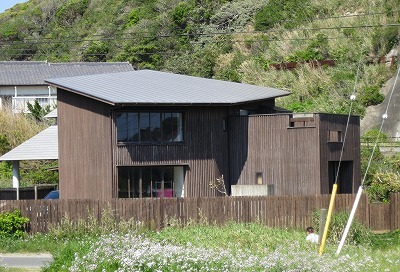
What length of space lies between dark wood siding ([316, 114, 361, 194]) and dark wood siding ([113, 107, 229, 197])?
4.56 m

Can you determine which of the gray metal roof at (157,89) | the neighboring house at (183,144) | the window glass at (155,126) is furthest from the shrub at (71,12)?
the window glass at (155,126)

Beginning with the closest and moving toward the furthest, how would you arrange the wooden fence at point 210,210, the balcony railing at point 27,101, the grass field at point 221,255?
the grass field at point 221,255, the wooden fence at point 210,210, the balcony railing at point 27,101

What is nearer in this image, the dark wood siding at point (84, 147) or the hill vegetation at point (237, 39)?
the dark wood siding at point (84, 147)

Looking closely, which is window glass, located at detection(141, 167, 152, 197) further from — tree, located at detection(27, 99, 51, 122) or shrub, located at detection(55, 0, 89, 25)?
shrub, located at detection(55, 0, 89, 25)

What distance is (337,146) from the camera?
3884 centimetres

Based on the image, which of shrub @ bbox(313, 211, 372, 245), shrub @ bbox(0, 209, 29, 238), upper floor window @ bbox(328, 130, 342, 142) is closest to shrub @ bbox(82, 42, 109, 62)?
upper floor window @ bbox(328, 130, 342, 142)

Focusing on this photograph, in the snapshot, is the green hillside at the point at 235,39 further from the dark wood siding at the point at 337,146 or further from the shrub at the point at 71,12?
the dark wood siding at the point at 337,146

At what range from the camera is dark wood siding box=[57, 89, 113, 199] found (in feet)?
124

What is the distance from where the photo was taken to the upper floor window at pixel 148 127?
124 feet

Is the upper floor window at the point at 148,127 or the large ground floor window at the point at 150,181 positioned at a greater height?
the upper floor window at the point at 148,127

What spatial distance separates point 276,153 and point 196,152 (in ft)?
11.2

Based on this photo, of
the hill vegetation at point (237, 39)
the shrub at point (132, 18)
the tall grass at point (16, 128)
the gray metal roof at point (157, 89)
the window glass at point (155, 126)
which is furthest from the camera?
the shrub at point (132, 18)

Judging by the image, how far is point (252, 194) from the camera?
123ft

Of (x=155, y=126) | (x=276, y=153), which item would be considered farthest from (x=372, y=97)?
(x=155, y=126)
